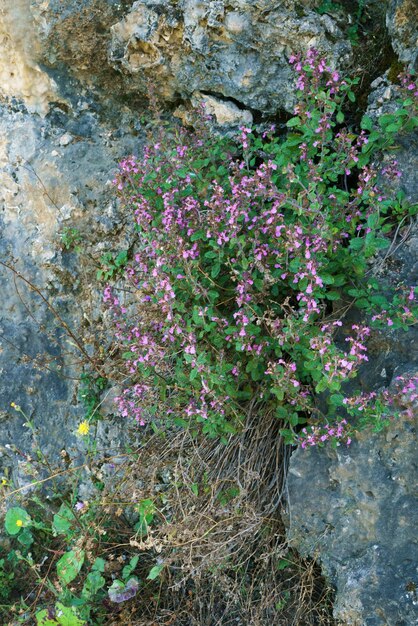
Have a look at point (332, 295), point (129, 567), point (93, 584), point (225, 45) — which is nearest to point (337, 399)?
point (332, 295)

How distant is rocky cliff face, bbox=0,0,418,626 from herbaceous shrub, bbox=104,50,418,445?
0.26 meters

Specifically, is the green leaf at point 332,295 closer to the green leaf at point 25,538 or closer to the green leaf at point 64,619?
the green leaf at point 64,619

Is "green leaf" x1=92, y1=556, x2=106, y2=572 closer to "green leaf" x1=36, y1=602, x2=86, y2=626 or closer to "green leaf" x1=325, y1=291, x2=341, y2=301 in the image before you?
"green leaf" x1=36, y1=602, x2=86, y2=626

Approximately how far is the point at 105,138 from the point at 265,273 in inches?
71.3

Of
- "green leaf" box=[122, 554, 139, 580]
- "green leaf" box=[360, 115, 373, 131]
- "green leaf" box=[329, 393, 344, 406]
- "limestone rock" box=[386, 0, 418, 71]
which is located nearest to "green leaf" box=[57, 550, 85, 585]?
"green leaf" box=[122, 554, 139, 580]

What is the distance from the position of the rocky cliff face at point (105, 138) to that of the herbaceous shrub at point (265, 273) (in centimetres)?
26

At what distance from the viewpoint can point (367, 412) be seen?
2.55 m

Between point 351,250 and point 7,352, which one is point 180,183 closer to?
point 351,250

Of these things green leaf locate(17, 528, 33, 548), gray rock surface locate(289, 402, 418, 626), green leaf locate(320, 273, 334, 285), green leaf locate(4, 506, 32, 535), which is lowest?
green leaf locate(17, 528, 33, 548)

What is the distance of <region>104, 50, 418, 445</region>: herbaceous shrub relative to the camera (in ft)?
8.52

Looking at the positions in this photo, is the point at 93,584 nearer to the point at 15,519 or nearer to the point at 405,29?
the point at 15,519

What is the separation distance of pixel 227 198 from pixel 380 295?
798 mm

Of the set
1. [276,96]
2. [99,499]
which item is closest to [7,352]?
[99,499]

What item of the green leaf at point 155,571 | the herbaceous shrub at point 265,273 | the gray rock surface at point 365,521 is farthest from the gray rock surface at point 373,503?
the green leaf at point 155,571
